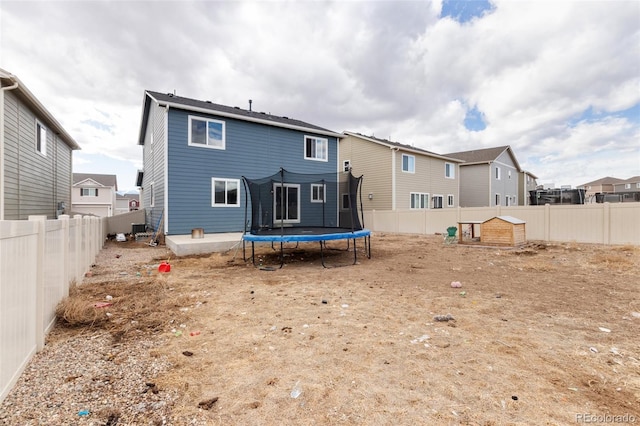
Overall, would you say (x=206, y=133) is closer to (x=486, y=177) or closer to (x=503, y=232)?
(x=503, y=232)

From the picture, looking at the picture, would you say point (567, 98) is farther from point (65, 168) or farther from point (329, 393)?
point (65, 168)

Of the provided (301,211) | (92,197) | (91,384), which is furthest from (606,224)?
(92,197)

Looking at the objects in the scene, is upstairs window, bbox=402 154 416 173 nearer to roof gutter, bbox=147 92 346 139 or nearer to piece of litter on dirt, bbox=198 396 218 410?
roof gutter, bbox=147 92 346 139

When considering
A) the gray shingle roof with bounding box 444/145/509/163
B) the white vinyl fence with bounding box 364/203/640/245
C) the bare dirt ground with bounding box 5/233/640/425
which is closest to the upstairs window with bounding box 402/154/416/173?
the white vinyl fence with bounding box 364/203/640/245

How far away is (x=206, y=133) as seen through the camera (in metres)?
11.3

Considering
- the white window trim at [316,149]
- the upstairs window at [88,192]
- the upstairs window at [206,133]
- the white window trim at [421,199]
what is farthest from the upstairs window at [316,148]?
the upstairs window at [88,192]

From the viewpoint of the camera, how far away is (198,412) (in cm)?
168

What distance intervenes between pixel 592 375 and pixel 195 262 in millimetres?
7149

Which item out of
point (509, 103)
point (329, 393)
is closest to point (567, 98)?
point (509, 103)

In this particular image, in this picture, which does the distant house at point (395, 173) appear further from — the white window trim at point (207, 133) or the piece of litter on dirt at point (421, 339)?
the piece of litter on dirt at point (421, 339)

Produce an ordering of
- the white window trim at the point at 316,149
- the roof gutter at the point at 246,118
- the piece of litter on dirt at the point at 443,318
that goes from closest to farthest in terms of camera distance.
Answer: the piece of litter on dirt at the point at 443,318 → the roof gutter at the point at 246,118 → the white window trim at the point at 316,149

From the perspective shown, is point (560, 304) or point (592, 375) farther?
point (560, 304)

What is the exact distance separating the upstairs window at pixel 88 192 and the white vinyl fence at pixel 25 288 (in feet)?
123

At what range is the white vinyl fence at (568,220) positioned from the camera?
859cm
